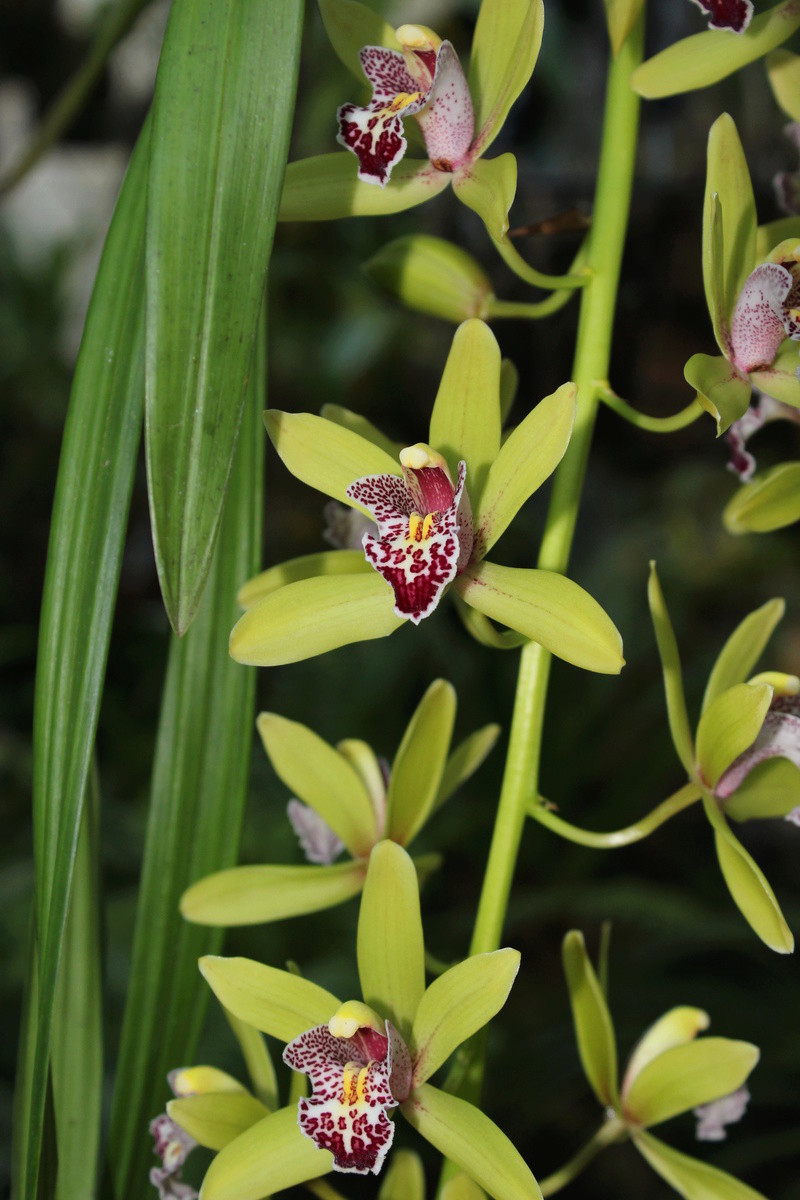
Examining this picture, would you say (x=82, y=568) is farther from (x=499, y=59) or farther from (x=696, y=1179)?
(x=696, y=1179)

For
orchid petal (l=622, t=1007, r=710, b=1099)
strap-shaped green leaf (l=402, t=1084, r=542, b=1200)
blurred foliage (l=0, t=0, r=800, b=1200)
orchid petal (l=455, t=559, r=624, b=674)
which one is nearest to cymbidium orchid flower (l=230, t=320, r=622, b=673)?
orchid petal (l=455, t=559, r=624, b=674)

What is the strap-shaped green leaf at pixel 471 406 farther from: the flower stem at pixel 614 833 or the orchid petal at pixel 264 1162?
the orchid petal at pixel 264 1162

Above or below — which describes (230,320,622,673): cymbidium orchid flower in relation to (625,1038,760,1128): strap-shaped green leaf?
above

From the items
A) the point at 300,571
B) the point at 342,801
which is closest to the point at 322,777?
the point at 342,801

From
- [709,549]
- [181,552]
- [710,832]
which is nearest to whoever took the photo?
[181,552]

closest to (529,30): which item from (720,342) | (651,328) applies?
(720,342)

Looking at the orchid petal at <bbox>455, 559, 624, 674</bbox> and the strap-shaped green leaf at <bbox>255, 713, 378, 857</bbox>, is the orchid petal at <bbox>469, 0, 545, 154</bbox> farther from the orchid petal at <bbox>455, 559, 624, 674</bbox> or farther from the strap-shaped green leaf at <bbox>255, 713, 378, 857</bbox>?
the strap-shaped green leaf at <bbox>255, 713, 378, 857</bbox>

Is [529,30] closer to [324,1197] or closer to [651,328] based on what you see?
[324,1197]

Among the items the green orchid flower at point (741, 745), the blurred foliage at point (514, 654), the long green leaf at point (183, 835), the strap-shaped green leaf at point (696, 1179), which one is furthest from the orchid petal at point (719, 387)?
the blurred foliage at point (514, 654)
